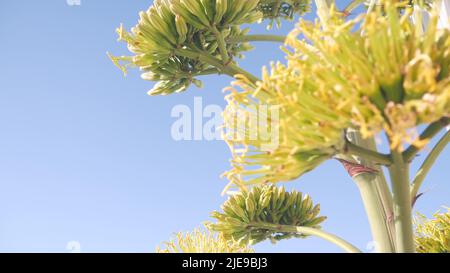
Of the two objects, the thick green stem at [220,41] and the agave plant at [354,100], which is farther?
the thick green stem at [220,41]

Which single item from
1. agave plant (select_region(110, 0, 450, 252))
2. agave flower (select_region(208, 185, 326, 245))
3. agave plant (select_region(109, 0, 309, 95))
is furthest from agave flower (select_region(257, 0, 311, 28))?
agave plant (select_region(110, 0, 450, 252))

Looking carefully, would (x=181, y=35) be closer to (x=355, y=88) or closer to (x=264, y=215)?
(x=264, y=215)

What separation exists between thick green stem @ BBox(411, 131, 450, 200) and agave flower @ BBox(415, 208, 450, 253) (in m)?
0.68

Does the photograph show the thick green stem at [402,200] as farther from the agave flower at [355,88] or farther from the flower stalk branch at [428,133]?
the agave flower at [355,88]

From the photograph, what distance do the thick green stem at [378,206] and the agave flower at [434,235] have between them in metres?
0.64

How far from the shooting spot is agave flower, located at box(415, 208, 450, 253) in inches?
89.3

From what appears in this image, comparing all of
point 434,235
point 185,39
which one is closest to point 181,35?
point 185,39

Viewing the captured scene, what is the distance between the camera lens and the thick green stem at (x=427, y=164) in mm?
1715

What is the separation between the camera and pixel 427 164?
5.79ft

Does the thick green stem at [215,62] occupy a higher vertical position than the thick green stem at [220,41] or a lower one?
lower

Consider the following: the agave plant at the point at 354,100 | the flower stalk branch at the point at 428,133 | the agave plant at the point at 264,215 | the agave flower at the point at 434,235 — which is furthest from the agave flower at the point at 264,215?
the flower stalk branch at the point at 428,133

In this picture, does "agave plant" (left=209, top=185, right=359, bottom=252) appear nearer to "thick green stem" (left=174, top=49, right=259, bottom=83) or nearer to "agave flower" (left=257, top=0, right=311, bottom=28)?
"thick green stem" (left=174, top=49, right=259, bottom=83)
